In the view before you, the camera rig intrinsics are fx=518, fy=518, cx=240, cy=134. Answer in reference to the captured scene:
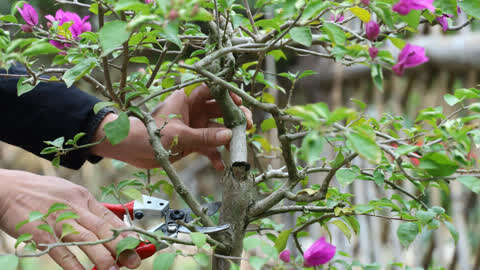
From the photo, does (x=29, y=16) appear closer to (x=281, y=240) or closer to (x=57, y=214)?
(x=57, y=214)

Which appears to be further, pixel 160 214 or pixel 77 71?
pixel 160 214

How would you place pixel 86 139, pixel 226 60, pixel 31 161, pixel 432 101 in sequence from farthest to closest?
pixel 31 161, pixel 432 101, pixel 86 139, pixel 226 60

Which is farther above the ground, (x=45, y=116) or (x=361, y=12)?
(x=361, y=12)

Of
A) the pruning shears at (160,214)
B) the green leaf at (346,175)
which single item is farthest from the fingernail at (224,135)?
the green leaf at (346,175)

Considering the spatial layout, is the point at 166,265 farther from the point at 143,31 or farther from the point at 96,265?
the point at 143,31

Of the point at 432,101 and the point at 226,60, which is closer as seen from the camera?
the point at 226,60

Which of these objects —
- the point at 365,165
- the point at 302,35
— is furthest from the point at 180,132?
the point at 365,165

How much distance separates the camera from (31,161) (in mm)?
2645

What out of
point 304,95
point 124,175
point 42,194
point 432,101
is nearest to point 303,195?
point 42,194

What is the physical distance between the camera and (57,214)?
2.54 feet

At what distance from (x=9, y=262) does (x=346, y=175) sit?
1.39 feet

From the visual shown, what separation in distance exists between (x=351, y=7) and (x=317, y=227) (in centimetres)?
197

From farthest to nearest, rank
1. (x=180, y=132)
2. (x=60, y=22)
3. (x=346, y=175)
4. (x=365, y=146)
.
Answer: (x=180, y=132) → (x=60, y=22) → (x=346, y=175) → (x=365, y=146)

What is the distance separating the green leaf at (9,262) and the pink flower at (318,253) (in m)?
0.37
